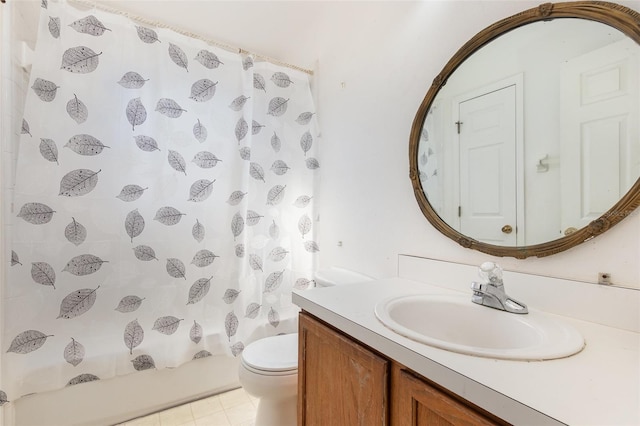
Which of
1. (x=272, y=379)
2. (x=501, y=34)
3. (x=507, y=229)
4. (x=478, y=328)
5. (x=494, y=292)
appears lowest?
(x=272, y=379)

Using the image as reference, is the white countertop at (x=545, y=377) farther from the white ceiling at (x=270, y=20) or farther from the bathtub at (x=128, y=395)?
the white ceiling at (x=270, y=20)

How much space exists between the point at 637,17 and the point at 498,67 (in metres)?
0.34

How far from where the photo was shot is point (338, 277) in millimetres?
1596

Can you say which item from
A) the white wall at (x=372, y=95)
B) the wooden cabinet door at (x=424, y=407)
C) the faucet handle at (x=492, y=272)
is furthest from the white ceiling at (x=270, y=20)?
the wooden cabinet door at (x=424, y=407)

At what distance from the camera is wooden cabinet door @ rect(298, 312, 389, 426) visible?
73cm

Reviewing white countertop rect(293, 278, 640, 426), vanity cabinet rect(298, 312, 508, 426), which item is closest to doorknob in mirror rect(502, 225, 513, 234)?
white countertop rect(293, 278, 640, 426)

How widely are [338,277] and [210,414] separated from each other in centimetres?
104

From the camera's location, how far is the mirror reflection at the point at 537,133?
0.79 meters

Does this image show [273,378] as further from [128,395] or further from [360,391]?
[128,395]

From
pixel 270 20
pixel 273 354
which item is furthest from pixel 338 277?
pixel 270 20

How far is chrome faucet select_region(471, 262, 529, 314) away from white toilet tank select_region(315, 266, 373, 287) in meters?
0.66

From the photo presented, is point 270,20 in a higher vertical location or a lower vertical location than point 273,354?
higher

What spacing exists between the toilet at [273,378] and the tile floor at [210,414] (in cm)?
28

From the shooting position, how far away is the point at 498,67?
104cm
